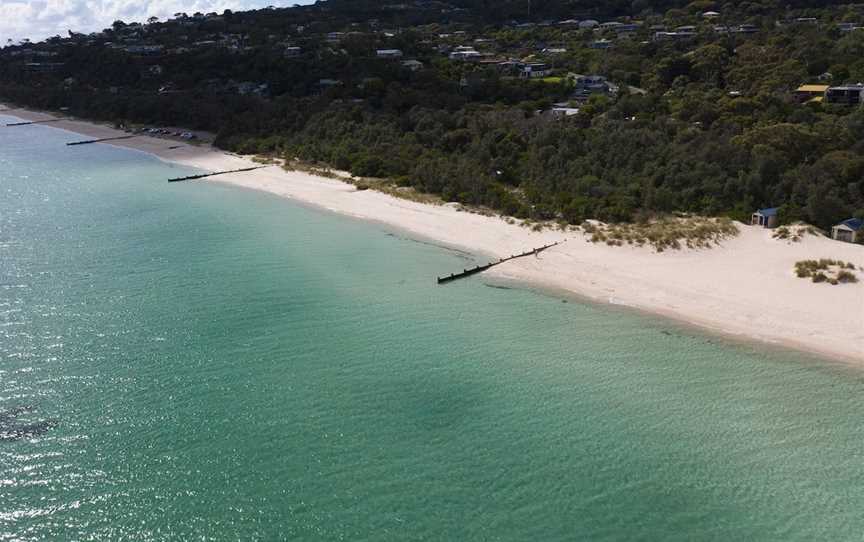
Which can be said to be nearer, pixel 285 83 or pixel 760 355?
pixel 760 355

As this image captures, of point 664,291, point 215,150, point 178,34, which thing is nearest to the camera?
point 664,291

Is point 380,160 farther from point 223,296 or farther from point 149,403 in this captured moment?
point 149,403

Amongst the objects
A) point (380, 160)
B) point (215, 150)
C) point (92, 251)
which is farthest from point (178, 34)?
point (92, 251)

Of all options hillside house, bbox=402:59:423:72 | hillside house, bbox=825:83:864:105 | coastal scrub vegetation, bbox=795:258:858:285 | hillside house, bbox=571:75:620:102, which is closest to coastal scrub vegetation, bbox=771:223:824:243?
coastal scrub vegetation, bbox=795:258:858:285

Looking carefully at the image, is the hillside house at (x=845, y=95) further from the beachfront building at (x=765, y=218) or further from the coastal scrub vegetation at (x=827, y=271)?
the coastal scrub vegetation at (x=827, y=271)

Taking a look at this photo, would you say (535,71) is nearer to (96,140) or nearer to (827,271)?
(96,140)

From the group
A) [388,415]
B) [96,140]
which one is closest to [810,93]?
[388,415]
